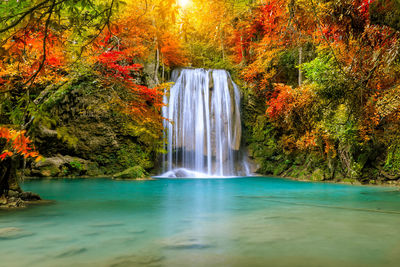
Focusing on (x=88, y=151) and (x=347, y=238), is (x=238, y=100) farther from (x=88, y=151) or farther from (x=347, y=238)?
(x=347, y=238)

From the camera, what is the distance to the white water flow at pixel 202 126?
15.1 meters

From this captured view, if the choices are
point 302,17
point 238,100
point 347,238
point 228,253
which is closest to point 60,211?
point 228,253

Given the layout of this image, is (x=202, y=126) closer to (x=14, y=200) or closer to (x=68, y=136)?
(x=68, y=136)

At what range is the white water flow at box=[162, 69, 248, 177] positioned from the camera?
49.4 feet

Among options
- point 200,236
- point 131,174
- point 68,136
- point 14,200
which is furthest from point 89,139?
point 200,236

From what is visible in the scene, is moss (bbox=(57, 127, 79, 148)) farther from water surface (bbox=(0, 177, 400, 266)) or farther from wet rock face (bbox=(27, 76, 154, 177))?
water surface (bbox=(0, 177, 400, 266))

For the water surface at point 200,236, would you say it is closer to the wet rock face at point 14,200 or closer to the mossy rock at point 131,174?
the wet rock face at point 14,200

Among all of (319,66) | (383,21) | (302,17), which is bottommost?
(383,21)

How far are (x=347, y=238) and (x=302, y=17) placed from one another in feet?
10.3

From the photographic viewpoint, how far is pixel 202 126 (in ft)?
51.6

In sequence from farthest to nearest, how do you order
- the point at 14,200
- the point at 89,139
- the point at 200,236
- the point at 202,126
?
the point at 202,126, the point at 89,139, the point at 14,200, the point at 200,236

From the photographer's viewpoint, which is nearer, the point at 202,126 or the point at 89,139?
the point at 89,139

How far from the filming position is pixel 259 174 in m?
15.3

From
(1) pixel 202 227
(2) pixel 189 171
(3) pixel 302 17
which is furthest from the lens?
(2) pixel 189 171
